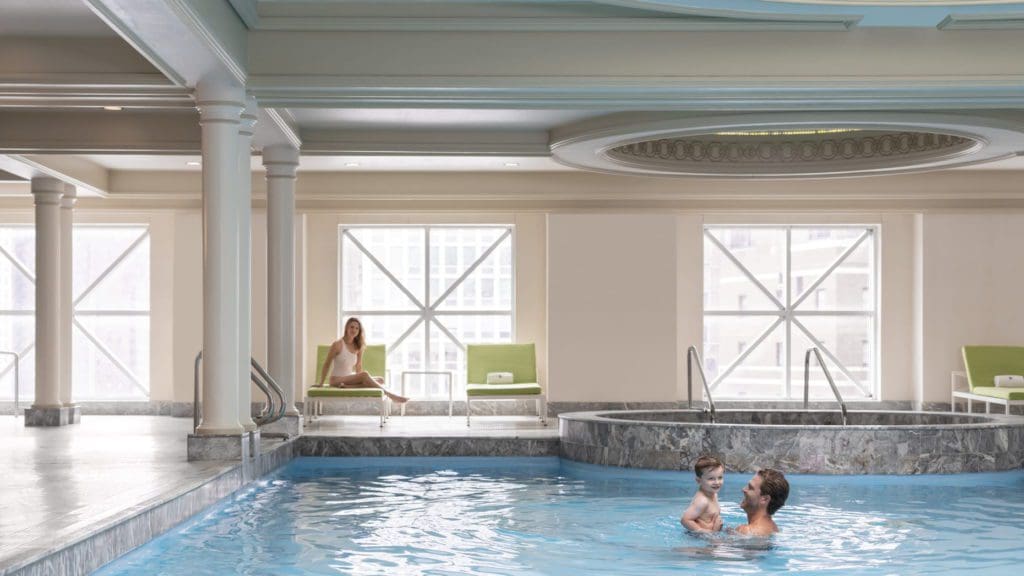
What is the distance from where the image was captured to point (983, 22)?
7574 millimetres

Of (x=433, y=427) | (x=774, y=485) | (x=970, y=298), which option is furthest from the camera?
(x=970, y=298)

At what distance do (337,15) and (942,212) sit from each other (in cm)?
874

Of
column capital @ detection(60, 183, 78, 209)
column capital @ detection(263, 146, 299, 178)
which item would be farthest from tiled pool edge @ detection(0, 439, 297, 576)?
column capital @ detection(60, 183, 78, 209)

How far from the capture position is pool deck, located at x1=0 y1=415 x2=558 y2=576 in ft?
16.5

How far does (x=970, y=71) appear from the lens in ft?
25.6

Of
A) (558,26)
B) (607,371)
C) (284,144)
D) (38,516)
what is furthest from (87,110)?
(607,371)

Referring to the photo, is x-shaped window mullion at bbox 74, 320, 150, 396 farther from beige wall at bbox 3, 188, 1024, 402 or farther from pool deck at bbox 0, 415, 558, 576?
pool deck at bbox 0, 415, 558, 576

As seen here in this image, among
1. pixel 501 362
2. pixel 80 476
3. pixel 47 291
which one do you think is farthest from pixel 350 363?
pixel 80 476

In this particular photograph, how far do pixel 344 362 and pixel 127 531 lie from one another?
6.99 m

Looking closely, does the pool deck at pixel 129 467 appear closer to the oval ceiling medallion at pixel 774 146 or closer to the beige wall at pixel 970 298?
the oval ceiling medallion at pixel 774 146

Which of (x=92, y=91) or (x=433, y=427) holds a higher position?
(x=92, y=91)

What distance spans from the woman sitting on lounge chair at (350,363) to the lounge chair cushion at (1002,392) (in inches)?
241

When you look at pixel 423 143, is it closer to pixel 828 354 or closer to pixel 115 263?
pixel 115 263

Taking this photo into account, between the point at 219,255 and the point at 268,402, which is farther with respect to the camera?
the point at 268,402
